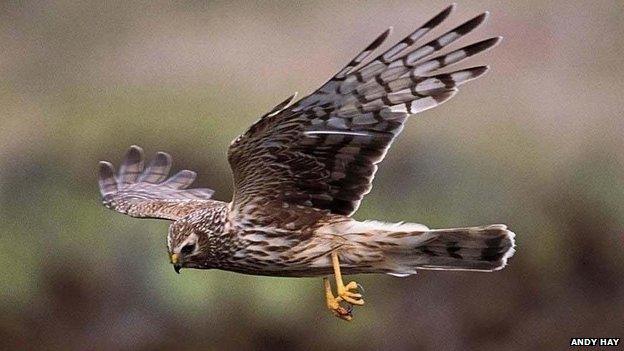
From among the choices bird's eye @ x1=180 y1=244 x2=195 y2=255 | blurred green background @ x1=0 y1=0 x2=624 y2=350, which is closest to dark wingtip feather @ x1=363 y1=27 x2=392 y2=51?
bird's eye @ x1=180 y1=244 x2=195 y2=255

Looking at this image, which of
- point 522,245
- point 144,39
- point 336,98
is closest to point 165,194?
point 336,98

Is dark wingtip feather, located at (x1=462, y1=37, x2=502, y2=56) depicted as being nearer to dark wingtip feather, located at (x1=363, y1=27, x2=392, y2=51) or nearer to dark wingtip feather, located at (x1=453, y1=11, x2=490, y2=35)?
dark wingtip feather, located at (x1=453, y1=11, x2=490, y2=35)

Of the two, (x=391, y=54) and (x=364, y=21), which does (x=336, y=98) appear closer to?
(x=391, y=54)

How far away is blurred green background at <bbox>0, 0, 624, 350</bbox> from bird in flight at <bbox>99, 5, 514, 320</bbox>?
1.31 metres

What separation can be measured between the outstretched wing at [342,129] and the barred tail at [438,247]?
10 centimetres

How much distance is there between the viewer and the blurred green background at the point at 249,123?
11.5 feet

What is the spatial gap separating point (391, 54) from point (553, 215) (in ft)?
5.81

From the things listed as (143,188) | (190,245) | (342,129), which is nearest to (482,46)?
(342,129)

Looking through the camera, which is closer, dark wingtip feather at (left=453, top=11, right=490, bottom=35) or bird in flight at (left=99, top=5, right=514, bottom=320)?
dark wingtip feather at (left=453, top=11, right=490, bottom=35)

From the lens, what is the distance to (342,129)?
79.4 inches

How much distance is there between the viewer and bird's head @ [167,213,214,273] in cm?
207

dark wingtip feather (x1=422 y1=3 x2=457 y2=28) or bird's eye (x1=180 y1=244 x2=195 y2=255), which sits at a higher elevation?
dark wingtip feather (x1=422 y1=3 x2=457 y2=28)

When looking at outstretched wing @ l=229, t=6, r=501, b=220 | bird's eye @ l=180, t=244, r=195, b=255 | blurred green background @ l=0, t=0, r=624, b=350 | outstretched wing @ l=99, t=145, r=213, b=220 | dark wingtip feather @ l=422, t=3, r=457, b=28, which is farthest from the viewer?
blurred green background @ l=0, t=0, r=624, b=350

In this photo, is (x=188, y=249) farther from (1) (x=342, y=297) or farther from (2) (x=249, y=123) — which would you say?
(2) (x=249, y=123)
